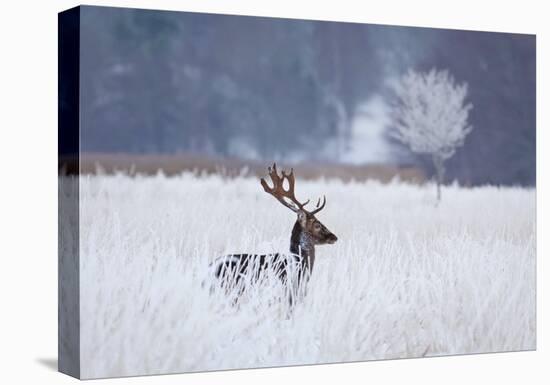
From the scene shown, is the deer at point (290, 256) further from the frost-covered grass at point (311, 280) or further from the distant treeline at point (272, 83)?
the distant treeline at point (272, 83)

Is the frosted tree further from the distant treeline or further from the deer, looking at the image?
the deer

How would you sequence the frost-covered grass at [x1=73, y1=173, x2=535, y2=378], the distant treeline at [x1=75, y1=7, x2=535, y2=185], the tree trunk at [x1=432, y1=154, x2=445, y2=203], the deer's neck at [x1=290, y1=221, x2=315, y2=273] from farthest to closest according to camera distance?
the tree trunk at [x1=432, y1=154, x2=445, y2=203] < the deer's neck at [x1=290, y1=221, x2=315, y2=273] < the distant treeline at [x1=75, y1=7, x2=535, y2=185] < the frost-covered grass at [x1=73, y1=173, x2=535, y2=378]

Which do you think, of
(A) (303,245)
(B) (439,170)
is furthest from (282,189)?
(B) (439,170)

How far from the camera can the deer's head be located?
9828 mm

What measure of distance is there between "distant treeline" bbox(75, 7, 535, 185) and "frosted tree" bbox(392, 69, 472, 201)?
9cm

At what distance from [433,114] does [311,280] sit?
1855 millimetres

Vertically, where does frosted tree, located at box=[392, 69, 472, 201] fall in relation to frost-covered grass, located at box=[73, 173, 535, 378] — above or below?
above

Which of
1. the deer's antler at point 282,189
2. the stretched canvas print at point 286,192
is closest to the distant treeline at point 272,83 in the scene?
the stretched canvas print at point 286,192

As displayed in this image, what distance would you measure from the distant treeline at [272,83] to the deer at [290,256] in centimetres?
27

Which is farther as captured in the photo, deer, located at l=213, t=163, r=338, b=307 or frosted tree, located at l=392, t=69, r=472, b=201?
frosted tree, located at l=392, t=69, r=472, b=201

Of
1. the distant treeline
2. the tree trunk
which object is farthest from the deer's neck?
the tree trunk

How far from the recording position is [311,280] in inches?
385

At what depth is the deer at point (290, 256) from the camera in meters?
9.51

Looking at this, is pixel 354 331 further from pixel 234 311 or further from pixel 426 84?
pixel 426 84
